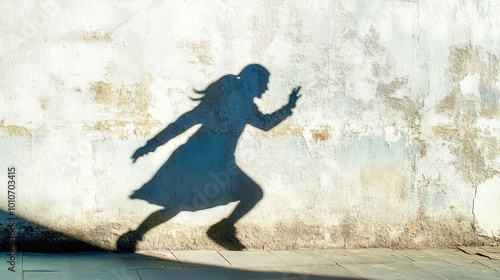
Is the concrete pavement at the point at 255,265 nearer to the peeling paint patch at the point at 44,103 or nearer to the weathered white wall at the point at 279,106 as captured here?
the weathered white wall at the point at 279,106

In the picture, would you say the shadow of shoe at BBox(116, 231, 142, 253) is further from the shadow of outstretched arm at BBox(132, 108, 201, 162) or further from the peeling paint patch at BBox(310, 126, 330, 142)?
the peeling paint patch at BBox(310, 126, 330, 142)

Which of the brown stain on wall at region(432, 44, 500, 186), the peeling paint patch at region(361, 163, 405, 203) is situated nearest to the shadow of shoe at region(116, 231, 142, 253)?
the peeling paint patch at region(361, 163, 405, 203)

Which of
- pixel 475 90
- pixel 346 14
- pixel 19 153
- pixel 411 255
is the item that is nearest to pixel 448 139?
pixel 475 90

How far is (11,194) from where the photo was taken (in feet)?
16.5

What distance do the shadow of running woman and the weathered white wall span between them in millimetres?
84

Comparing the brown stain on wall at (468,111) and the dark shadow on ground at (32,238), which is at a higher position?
the brown stain on wall at (468,111)

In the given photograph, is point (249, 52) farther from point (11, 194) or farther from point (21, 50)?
point (11, 194)

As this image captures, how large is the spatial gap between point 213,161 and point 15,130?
1931 mm

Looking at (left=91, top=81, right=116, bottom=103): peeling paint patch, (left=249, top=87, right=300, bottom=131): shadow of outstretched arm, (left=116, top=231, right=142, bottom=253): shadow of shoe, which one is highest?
(left=91, top=81, right=116, bottom=103): peeling paint patch

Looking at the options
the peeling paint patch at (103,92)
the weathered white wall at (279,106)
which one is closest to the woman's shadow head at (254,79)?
the weathered white wall at (279,106)

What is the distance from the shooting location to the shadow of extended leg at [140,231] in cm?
534

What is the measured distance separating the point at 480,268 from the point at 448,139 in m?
1.49

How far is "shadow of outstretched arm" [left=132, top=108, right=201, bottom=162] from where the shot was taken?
5.35 metres
